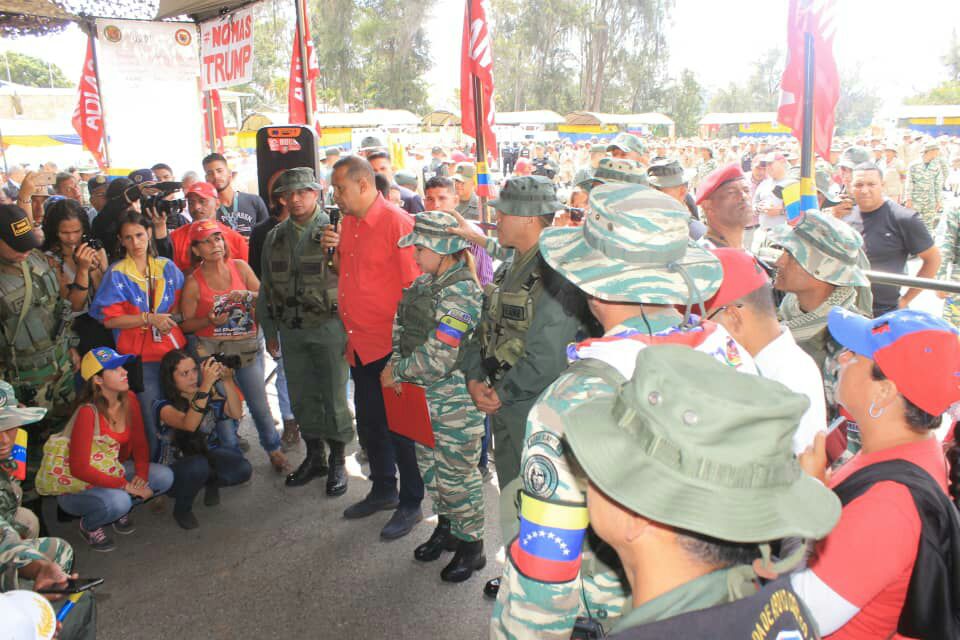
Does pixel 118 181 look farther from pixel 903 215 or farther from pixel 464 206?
pixel 903 215

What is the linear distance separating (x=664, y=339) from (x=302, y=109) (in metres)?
6.13

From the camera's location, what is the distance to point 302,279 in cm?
450

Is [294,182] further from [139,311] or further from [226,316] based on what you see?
[139,311]

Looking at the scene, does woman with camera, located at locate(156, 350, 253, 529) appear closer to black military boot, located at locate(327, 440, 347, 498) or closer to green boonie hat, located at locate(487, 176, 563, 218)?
black military boot, located at locate(327, 440, 347, 498)

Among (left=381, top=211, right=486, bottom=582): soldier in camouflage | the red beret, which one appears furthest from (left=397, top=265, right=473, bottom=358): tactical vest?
the red beret

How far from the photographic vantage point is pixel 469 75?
6.11 meters

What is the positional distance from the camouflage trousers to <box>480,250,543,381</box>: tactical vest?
0.45 metres

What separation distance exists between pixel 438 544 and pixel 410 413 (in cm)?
77

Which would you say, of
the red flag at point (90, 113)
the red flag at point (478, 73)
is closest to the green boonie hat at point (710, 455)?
the red flag at point (478, 73)

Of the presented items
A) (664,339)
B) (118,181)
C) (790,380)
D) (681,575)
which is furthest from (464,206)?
(681,575)

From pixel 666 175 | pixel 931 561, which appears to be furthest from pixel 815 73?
pixel 931 561

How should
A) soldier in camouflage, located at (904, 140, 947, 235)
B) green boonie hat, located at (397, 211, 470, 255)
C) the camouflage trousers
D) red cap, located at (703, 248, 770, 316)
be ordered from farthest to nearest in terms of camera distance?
soldier in camouflage, located at (904, 140, 947, 235)
the camouflage trousers
green boonie hat, located at (397, 211, 470, 255)
red cap, located at (703, 248, 770, 316)

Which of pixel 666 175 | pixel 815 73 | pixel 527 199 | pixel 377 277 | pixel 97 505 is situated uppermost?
pixel 815 73

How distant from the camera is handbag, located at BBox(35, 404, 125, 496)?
389 centimetres
